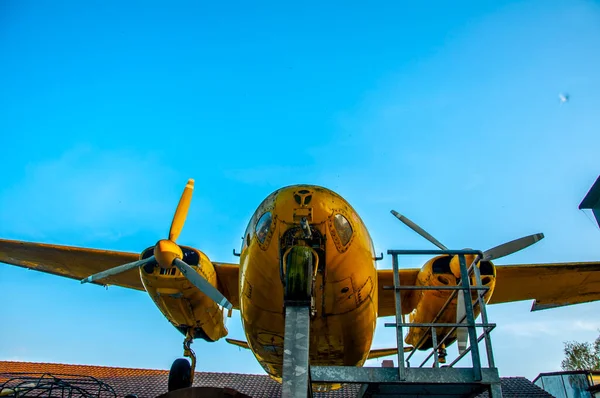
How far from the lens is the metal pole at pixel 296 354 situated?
483 cm

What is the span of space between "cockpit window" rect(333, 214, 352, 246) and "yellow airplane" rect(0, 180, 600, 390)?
19 millimetres

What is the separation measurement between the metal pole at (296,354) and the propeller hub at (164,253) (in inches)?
216

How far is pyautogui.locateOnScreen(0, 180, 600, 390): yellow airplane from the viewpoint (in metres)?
7.60

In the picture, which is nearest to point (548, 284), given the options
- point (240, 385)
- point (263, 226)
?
point (263, 226)

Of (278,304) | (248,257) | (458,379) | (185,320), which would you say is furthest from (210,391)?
(458,379)

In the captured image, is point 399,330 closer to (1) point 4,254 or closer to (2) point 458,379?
(2) point 458,379

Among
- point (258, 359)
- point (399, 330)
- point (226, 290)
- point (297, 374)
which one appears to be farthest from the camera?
point (226, 290)

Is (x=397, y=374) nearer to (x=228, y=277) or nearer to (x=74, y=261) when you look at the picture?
(x=228, y=277)

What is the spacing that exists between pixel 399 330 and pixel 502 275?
900 cm

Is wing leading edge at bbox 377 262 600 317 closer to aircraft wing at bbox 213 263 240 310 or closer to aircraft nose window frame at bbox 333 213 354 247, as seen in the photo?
aircraft wing at bbox 213 263 240 310

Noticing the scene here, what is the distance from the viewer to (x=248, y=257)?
835 cm

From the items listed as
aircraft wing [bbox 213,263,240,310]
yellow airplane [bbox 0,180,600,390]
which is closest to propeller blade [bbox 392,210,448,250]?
yellow airplane [bbox 0,180,600,390]

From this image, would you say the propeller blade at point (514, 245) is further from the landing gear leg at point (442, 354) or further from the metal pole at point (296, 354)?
the metal pole at point (296, 354)

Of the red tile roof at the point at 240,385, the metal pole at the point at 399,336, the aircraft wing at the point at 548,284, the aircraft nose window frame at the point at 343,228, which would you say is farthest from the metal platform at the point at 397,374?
the red tile roof at the point at 240,385
